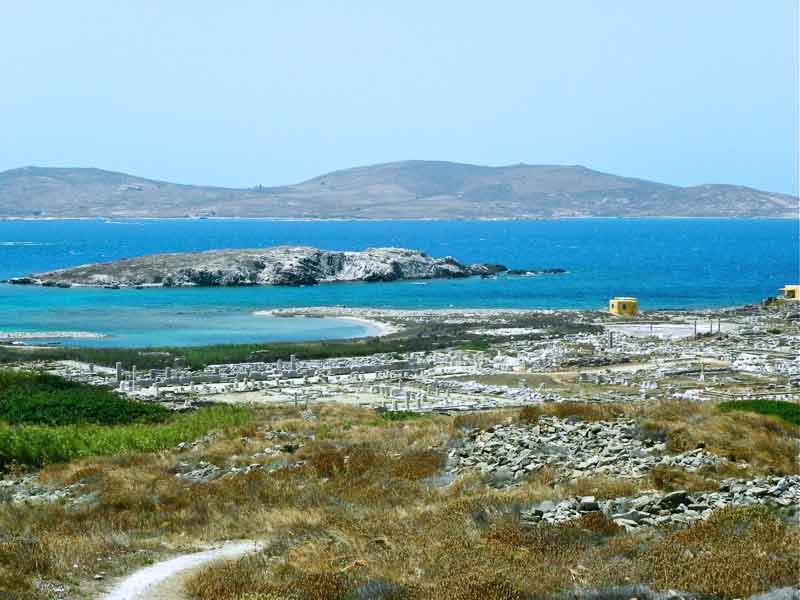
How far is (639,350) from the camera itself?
49.9 meters

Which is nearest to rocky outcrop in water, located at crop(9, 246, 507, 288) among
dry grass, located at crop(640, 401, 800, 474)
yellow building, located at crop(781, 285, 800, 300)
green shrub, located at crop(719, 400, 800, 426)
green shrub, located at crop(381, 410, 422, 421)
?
yellow building, located at crop(781, 285, 800, 300)

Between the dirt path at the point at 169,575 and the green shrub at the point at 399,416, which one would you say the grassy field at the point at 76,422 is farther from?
the dirt path at the point at 169,575

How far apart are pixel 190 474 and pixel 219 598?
336 inches

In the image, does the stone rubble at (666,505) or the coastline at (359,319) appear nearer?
the stone rubble at (666,505)

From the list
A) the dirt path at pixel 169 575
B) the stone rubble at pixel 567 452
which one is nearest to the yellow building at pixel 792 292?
the stone rubble at pixel 567 452

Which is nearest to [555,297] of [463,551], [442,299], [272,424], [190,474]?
[442,299]

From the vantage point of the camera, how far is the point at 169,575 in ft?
37.4

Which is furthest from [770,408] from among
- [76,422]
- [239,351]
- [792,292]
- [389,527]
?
[792,292]

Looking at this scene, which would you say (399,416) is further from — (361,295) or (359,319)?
(361,295)

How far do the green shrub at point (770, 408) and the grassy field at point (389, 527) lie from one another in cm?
414

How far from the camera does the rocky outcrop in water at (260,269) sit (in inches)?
3944

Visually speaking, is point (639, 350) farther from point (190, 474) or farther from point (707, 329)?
point (190, 474)

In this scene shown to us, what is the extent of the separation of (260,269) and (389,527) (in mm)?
93137

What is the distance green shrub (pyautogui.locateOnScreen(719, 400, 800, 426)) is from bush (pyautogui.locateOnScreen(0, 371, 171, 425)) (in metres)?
15.1
